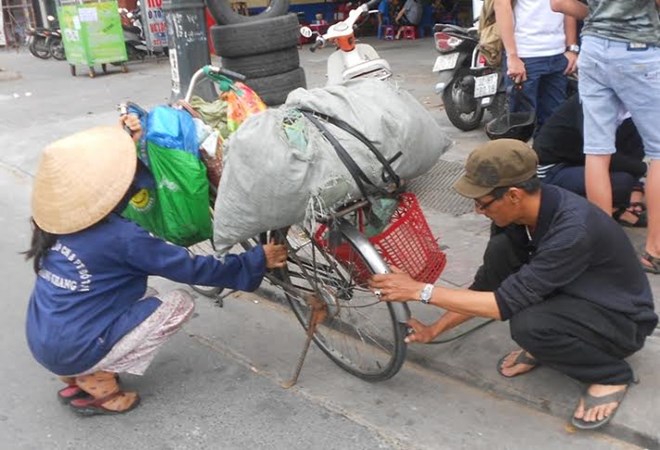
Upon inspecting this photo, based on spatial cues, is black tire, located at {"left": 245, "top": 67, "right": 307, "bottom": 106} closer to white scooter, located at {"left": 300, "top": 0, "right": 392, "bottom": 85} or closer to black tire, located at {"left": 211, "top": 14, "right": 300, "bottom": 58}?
black tire, located at {"left": 211, "top": 14, "right": 300, "bottom": 58}

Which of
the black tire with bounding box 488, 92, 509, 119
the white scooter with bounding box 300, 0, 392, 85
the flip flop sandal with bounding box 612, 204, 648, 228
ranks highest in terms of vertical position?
the white scooter with bounding box 300, 0, 392, 85

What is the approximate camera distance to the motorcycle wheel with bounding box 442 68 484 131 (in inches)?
246

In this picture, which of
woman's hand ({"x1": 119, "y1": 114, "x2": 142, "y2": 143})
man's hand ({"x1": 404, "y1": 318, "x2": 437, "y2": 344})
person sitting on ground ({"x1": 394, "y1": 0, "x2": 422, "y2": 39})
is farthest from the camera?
person sitting on ground ({"x1": 394, "y1": 0, "x2": 422, "y2": 39})

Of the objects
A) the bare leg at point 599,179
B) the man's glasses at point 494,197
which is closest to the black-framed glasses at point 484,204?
the man's glasses at point 494,197

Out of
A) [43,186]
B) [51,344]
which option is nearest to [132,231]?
[43,186]

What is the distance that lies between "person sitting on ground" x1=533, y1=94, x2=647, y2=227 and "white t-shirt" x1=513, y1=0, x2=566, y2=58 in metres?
0.69

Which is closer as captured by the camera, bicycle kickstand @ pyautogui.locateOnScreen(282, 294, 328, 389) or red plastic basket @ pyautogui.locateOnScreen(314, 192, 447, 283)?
red plastic basket @ pyautogui.locateOnScreen(314, 192, 447, 283)

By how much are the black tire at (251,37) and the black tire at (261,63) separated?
0.04 meters

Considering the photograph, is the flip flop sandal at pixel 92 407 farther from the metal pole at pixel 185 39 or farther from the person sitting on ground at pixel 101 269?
the metal pole at pixel 185 39

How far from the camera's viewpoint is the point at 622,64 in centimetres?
314

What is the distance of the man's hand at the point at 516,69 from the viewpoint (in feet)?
14.2

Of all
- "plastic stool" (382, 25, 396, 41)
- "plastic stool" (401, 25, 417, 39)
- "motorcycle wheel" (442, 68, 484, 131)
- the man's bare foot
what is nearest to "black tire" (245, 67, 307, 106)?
"motorcycle wheel" (442, 68, 484, 131)

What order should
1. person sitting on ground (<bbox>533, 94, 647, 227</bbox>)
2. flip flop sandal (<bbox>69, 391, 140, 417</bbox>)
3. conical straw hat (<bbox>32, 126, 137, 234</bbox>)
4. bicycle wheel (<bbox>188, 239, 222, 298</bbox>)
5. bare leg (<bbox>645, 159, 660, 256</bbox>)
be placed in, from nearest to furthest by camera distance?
conical straw hat (<bbox>32, 126, 137, 234</bbox>), flip flop sandal (<bbox>69, 391, 140, 417</bbox>), bare leg (<bbox>645, 159, 660, 256</bbox>), person sitting on ground (<bbox>533, 94, 647, 227</bbox>), bicycle wheel (<bbox>188, 239, 222, 298</bbox>)

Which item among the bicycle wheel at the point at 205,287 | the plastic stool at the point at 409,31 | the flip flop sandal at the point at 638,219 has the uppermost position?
the flip flop sandal at the point at 638,219
